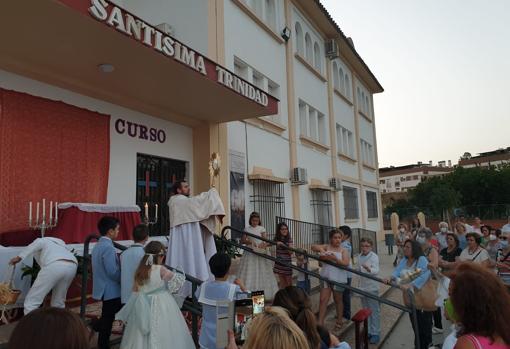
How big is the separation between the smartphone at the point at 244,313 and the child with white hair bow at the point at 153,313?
1.31 m

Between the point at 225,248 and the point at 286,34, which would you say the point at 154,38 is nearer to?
the point at 225,248

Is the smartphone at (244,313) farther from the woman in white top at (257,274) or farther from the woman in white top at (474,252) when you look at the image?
the woman in white top at (474,252)

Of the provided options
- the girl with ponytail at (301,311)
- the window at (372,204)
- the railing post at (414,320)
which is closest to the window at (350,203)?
the window at (372,204)

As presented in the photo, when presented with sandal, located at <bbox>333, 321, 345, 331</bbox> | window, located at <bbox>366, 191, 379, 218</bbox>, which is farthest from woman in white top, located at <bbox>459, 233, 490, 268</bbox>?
window, located at <bbox>366, 191, 379, 218</bbox>

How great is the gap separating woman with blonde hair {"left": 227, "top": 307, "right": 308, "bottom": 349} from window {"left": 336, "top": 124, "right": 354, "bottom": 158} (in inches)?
618

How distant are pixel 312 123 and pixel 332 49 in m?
3.73

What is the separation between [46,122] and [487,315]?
626cm

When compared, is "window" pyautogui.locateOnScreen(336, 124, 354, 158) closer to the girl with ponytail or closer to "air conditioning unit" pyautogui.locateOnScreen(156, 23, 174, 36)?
"air conditioning unit" pyautogui.locateOnScreen(156, 23, 174, 36)

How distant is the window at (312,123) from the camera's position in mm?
14078

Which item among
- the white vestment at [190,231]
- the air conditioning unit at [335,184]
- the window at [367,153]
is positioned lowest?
A: the white vestment at [190,231]

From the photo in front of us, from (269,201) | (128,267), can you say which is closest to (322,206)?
(269,201)

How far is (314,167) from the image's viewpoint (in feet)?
47.0

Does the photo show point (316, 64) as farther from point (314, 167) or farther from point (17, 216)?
point (17, 216)

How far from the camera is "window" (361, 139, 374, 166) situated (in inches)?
850
